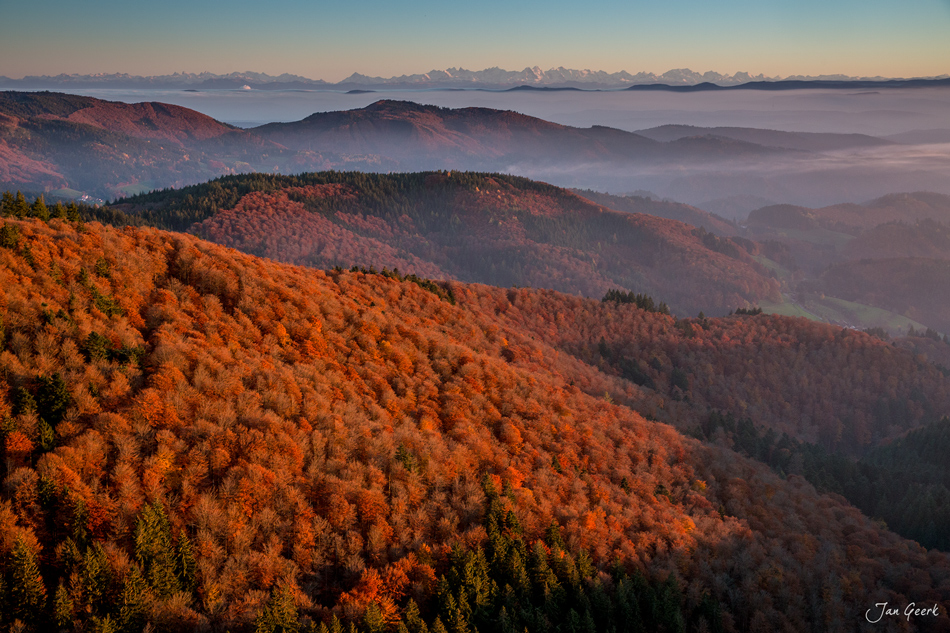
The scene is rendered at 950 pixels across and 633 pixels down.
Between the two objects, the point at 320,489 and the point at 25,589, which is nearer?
the point at 25,589

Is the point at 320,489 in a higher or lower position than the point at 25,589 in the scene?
lower

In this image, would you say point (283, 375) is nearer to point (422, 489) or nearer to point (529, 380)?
point (422, 489)

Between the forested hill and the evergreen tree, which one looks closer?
the evergreen tree

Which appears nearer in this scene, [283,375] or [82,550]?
[82,550]

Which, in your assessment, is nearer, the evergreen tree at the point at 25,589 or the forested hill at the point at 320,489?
the evergreen tree at the point at 25,589

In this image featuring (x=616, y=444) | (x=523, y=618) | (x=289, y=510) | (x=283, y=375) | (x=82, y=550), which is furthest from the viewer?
(x=616, y=444)

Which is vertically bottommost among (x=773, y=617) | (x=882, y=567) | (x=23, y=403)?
(x=882, y=567)

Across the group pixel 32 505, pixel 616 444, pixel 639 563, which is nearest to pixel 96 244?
pixel 32 505

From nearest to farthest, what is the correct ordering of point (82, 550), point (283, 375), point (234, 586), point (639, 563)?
point (82, 550) < point (234, 586) < point (283, 375) < point (639, 563)
